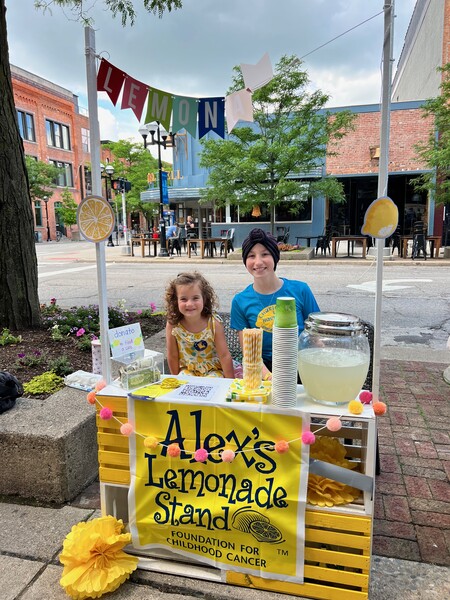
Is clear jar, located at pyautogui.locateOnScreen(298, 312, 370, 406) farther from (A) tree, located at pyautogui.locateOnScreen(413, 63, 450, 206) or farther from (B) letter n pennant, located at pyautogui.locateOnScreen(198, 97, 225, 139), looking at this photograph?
(A) tree, located at pyautogui.locateOnScreen(413, 63, 450, 206)

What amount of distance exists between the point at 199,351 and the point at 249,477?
3.20 ft

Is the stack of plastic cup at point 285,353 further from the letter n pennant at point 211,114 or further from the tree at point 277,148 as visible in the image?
the tree at point 277,148

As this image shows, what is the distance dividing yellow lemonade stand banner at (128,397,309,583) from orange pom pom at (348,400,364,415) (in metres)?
0.19

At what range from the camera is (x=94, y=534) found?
1.94 meters

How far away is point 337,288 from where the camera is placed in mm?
10008

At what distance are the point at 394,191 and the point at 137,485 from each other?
22984 mm

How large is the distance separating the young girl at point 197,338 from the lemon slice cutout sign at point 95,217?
1.91ft

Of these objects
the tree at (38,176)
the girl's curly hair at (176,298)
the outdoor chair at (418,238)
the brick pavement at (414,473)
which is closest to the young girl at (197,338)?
the girl's curly hair at (176,298)

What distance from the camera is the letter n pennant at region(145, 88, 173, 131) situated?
2.62 meters

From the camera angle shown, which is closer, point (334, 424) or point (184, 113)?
point (334, 424)

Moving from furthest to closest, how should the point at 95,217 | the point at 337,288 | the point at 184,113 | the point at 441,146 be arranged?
the point at 441,146, the point at 337,288, the point at 184,113, the point at 95,217

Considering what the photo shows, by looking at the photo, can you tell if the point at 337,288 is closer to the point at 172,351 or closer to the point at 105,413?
the point at 172,351

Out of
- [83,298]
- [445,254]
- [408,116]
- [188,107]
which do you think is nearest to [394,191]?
[408,116]

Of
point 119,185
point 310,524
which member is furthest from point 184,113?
point 119,185
